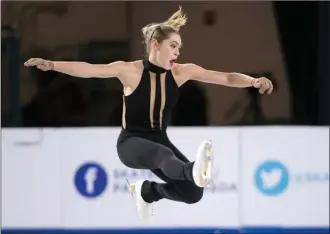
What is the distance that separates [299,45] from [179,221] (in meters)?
1.00

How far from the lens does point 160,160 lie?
5.83 feet

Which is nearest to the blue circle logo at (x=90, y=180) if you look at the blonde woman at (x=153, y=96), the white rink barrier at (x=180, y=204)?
the white rink barrier at (x=180, y=204)

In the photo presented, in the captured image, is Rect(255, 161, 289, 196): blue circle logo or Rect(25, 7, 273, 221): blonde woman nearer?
Rect(25, 7, 273, 221): blonde woman

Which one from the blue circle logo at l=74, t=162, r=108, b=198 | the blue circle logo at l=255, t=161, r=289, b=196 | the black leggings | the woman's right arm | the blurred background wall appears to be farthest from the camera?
the blue circle logo at l=255, t=161, r=289, b=196

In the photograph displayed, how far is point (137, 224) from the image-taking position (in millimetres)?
3025

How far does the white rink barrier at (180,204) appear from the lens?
2.98 m

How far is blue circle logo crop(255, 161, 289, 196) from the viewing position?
3119mm

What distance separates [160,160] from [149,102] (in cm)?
19

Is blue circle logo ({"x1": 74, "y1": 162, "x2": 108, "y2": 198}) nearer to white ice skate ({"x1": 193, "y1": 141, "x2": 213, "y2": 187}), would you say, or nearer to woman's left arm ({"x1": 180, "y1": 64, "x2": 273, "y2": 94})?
woman's left arm ({"x1": 180, "y1": 64, "x2": 273, "y2": 94})

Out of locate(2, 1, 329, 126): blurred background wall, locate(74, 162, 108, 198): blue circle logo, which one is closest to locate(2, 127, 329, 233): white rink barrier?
locate(74, 162, 108, 198): blue circle logo

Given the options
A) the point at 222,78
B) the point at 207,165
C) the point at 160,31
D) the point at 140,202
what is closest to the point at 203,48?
the point at 222,78

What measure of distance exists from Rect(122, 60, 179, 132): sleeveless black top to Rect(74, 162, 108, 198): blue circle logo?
103 cm

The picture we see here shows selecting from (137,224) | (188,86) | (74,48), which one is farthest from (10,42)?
(137,224)

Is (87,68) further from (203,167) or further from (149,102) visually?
(203,167)
